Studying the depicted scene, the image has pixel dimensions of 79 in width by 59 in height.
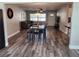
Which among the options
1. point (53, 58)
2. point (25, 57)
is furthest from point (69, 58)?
point (25, 57)

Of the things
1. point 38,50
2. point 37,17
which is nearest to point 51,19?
point 37,17

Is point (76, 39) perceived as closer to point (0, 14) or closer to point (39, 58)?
point (39, 58)

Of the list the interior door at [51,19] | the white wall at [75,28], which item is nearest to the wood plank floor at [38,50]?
the white wall at [75,28]

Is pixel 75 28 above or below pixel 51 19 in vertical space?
below

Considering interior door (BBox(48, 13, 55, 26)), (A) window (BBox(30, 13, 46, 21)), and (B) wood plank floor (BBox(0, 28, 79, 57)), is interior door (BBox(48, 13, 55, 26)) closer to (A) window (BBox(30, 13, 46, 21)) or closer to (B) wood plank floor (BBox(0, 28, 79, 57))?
(A) window (BBox(30, 13, 46, 21))

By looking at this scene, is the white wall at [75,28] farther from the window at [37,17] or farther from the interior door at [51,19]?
the window at [37,17]

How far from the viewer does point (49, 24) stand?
50.0 ft

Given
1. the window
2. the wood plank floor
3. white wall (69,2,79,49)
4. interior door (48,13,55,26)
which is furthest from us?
the window

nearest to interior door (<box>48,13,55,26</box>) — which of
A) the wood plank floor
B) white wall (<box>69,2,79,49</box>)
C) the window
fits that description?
the window

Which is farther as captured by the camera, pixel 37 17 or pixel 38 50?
pixel 37 17

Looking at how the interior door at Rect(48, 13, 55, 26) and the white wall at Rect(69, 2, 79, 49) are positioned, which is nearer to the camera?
the white wall at Rect(69, 2, 79, 49)

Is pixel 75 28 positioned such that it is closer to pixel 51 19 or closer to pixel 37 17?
A: pixel 51 19

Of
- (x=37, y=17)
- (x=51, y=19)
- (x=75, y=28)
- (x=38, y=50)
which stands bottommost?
(x=38, y=50)

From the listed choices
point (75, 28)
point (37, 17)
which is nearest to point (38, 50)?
point (75, 28)
